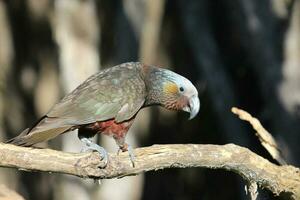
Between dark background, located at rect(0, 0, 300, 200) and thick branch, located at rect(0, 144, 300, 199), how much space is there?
22.0 inches

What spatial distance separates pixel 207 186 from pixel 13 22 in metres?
4.74

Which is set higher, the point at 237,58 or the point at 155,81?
the point at 155,81

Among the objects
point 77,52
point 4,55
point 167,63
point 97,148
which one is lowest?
point 167,63

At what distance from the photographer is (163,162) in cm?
586

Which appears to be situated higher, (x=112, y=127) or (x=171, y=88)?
(x=171, y=88)

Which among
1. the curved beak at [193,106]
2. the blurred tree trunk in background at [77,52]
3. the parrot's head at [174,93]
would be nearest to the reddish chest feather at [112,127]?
the parrot's head at [174,93]

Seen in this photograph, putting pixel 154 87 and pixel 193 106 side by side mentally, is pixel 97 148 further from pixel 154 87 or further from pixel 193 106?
pixel 193 106

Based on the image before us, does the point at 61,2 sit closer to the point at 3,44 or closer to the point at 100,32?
the point at 100,32

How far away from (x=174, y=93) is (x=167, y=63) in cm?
742

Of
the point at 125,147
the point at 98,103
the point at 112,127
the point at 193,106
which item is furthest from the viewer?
the point at 193,106

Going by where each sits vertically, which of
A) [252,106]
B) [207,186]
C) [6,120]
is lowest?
[207,186]

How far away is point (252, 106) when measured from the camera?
468 inches

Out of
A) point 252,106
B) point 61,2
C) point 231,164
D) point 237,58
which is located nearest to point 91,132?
point 231,164

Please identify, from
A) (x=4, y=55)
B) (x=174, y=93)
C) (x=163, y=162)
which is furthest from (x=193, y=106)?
(x=4, y=55)
